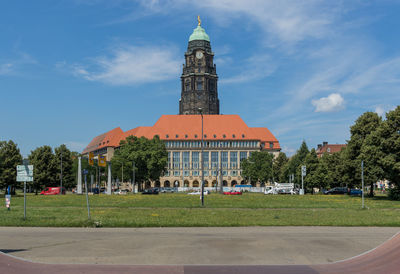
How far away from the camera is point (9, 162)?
74.1m

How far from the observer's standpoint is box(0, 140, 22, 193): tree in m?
71.9

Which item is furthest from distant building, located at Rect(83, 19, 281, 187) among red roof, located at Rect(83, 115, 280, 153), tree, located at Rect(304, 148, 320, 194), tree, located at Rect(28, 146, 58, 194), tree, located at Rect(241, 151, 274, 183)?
tree, located at Rect(304, 148, 320, 194)

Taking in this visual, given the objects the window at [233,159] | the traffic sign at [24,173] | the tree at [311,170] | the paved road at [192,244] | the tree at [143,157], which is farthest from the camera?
the window at [233,159]

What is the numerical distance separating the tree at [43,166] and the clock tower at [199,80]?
79905mm

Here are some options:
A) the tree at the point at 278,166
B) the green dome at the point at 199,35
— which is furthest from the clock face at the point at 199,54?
the tree at the point at 278,166

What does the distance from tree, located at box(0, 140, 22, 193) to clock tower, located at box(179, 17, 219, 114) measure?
91826 mm

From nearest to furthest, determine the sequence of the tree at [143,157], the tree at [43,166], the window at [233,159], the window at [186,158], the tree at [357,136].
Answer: the tree at [357,136], the tree at [43,166], the tree at [143,157], the window at [186,158], the window at [233,159]


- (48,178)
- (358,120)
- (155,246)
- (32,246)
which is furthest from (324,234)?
(48,178)

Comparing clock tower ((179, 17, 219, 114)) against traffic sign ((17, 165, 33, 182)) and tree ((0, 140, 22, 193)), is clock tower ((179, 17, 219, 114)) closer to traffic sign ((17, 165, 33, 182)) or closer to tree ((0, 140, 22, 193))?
tree ((0, 140, 22, 193))

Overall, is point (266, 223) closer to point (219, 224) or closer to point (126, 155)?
point (219, 224)

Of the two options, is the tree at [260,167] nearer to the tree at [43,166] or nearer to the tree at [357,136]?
the tree at [43,166]

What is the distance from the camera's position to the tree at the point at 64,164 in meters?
89.4

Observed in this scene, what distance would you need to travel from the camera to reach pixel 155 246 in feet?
42.2

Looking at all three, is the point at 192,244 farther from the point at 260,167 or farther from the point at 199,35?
the point at 199,35
